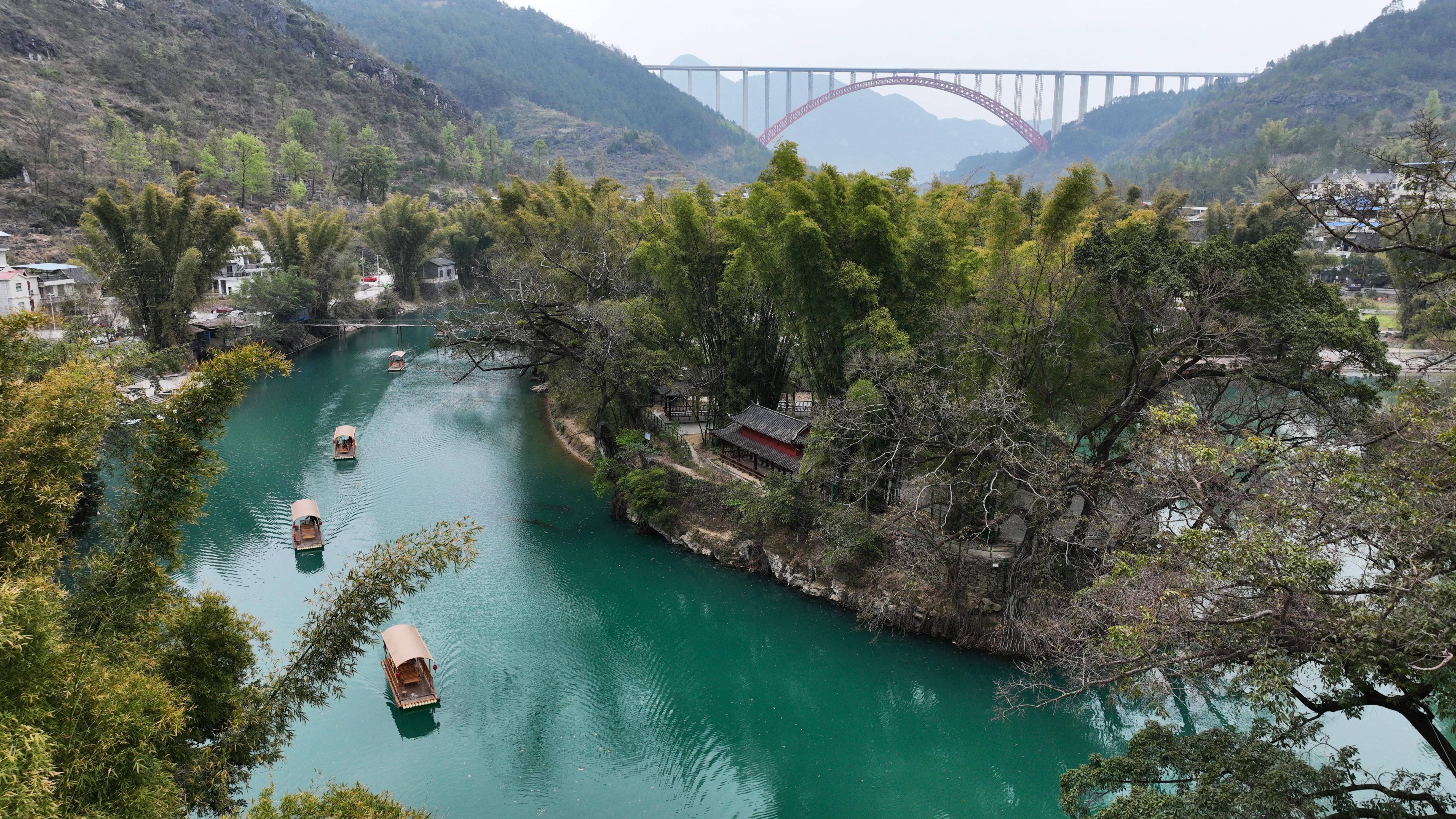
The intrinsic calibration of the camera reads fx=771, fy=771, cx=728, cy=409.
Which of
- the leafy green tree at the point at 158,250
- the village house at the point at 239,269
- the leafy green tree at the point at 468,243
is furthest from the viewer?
the leafy green tree at the point at 468,243

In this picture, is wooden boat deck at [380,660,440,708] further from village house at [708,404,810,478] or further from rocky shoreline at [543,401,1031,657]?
village house at [708,404,810,478]

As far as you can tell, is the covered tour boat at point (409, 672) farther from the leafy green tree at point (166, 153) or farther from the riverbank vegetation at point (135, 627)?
the leafy green tree at point (166, 153)

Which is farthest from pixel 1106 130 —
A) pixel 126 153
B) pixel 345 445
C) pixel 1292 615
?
pixel 1292 615

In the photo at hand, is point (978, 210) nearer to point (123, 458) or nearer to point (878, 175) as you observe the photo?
point (878, 175)

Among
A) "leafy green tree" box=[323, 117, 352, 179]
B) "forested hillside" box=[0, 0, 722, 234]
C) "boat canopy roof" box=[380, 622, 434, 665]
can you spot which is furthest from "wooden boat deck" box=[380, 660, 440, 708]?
"leafy green tree" box=[323, 117, 352, 179]

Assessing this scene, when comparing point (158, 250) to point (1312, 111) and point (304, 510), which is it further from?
point (1312, 111)

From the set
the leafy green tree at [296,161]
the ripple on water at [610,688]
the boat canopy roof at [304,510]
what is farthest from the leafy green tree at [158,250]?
the leafy green tree at [296,161]
